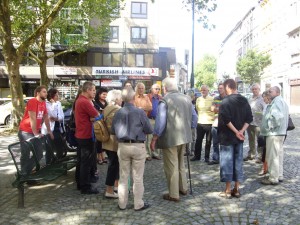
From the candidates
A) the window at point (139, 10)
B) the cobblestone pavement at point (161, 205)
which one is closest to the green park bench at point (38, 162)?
the cobblestone pavement at point (161, 205)

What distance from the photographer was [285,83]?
130ft

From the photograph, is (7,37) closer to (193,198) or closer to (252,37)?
(193,198)

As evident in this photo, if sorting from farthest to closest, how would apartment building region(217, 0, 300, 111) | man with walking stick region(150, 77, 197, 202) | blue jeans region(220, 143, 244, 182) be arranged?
apartment building region(217, 0, 300, 111) → blue jeans region(220, 143, 244, 182) → man with walking stick region(150, 77, 197, 202)

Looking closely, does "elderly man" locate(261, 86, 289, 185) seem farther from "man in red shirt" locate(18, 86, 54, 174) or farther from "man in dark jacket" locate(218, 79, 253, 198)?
"man in red shirt" locate(18, 86, 54, 174)

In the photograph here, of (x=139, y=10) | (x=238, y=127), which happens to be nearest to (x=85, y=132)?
(x=238, y=127)

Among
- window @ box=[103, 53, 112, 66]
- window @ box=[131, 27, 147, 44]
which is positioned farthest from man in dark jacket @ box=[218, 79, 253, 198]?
window @ box=[131, 27, 147, 44]

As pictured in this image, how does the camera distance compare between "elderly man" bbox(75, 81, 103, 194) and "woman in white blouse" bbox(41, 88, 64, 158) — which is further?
"woman in white blouse" bbox(41, 88, 64, 158)

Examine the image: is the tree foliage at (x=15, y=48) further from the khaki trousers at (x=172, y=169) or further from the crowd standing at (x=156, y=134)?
the khaki trousers at (x=172, y=169)

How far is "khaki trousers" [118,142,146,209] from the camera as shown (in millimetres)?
4391

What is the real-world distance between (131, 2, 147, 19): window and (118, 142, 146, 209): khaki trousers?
34964mm

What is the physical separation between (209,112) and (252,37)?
2263 inches

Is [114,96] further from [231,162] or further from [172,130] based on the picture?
[231,162]

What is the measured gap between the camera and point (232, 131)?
16.6ft

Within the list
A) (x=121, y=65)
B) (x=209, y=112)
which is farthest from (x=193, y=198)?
(x=121, y=65)
